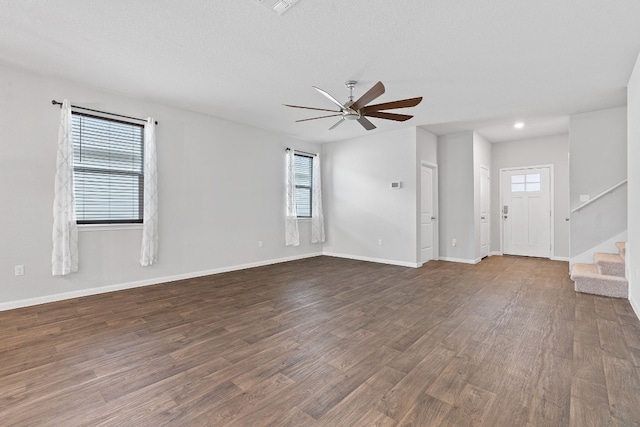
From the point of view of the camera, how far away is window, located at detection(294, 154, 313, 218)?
6.93 m

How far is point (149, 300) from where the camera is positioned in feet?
12.3

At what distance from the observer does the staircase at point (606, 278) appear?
148 inches

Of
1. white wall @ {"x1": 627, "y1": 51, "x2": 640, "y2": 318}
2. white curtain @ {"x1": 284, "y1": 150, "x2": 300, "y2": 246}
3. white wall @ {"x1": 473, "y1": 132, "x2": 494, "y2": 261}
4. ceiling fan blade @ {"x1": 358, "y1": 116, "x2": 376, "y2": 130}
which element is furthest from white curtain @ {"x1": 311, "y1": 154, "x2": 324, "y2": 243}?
white wall @ {"x1": 627, "y1": 51, "x2": 640, "y2": 318}

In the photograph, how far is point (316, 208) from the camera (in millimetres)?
7074

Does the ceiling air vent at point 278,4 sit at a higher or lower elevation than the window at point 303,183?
higher

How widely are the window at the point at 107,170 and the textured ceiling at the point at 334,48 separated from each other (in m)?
0.55

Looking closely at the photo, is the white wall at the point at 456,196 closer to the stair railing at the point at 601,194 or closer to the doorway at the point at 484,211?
the doorway at the point at 484,211

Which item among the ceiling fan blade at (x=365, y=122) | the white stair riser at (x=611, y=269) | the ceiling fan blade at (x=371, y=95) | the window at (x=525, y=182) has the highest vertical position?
the ceiling fan blade at (x=371, y=95)

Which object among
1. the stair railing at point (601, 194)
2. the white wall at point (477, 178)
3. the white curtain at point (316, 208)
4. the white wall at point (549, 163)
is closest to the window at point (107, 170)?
the white curtain at point (316, 208)

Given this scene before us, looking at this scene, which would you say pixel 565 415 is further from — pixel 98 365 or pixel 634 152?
pixel 634 152

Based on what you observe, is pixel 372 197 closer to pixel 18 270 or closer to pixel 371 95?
pixel 371 95

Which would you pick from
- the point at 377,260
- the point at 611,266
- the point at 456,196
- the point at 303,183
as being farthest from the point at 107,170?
the point at 611,266

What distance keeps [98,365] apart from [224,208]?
3.49 meters

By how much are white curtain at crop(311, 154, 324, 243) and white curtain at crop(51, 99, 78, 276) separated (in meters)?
4.38
